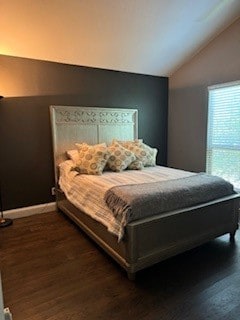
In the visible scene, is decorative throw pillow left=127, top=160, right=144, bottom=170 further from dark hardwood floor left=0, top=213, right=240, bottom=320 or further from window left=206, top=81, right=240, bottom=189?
window left=206, top=81, right=240, bottom=189

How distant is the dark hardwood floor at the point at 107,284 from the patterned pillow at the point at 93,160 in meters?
0.86

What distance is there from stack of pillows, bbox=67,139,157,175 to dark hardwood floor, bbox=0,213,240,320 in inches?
36.2

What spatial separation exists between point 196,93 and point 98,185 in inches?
103

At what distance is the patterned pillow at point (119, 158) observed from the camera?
323cm

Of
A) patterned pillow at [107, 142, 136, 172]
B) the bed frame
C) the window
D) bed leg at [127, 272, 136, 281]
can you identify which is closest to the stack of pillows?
patterned pillow at [107, 142, 136, 172]

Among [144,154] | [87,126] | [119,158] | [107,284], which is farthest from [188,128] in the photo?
[107,284]

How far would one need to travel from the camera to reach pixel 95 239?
8.27ft

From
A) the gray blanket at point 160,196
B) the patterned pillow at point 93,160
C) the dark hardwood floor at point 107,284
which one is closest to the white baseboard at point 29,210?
the dark hardwood floor at point 107,284

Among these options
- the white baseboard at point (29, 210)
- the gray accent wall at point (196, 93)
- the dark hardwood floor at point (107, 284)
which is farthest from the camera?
the gray accent wall at point (196, 93)

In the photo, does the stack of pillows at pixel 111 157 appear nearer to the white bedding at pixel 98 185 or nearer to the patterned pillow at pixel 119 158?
the patterned pillow at pixel 119 158

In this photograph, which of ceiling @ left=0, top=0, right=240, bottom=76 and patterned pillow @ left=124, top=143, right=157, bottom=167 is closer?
ceiling @ left=0, top=0, right=240, bottom=76

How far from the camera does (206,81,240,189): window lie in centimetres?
354

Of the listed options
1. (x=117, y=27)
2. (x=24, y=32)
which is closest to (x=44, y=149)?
(x=24, y=32)

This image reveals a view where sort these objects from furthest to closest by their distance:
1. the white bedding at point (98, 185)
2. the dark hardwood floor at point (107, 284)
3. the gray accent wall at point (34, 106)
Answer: the gray accent wall at point (34, 106) → the white bedding at point (98, 185) → the dark hardwood floor at point (107, 284)
